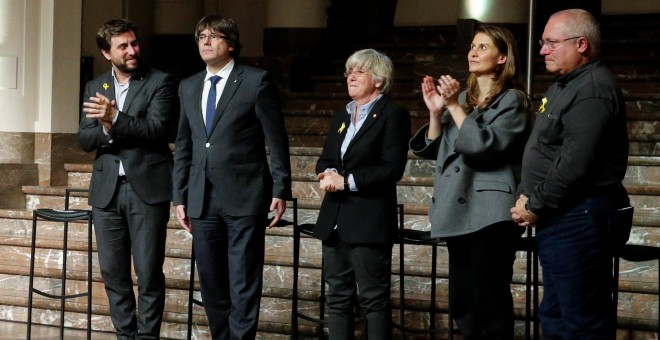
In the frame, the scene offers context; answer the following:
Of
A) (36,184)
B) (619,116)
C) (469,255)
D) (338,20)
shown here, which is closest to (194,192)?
(469,255)

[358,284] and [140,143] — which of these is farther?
[140,143]

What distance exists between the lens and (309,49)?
34.8ft

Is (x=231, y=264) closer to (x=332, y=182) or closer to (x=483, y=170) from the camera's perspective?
(x=332, y=182)

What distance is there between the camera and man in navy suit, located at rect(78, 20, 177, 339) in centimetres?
541

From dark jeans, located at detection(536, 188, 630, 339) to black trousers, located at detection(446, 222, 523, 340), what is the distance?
33 cm

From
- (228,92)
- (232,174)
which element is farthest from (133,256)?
(228,92)

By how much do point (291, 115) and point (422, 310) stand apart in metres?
3.54

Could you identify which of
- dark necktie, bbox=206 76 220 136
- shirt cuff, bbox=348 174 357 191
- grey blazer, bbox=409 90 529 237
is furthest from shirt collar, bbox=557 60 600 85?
dark necktie, bbox=206 76 220 136

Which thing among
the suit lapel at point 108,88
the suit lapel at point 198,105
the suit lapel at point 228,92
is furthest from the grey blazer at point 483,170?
the suit lapel at point 108,88

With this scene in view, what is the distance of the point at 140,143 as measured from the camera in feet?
18.0

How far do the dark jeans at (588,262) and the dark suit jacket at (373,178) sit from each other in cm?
87

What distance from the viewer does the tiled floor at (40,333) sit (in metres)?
6.57

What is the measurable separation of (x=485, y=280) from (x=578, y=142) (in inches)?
28.2

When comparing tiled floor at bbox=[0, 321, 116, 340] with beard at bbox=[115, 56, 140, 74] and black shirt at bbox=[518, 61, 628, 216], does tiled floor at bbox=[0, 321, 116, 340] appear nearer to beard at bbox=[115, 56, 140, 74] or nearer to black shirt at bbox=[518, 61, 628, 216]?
beard at bbox=[115, 56, 140, 74]
